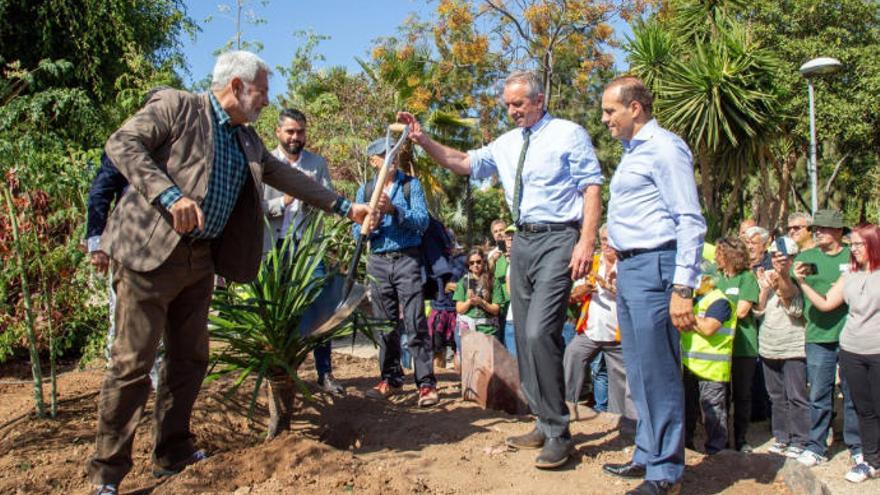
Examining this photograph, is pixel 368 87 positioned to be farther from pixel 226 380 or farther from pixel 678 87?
pixel 226 380

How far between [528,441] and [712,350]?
209 cm

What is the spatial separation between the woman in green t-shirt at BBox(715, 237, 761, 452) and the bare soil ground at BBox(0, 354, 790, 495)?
1616 mm

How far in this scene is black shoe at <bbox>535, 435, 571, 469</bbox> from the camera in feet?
12.1

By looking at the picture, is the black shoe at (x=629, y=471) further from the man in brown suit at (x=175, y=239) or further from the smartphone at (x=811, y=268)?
the smartphone at (x=811, y=268)

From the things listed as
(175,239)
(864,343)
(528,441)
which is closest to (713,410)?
(864,343)

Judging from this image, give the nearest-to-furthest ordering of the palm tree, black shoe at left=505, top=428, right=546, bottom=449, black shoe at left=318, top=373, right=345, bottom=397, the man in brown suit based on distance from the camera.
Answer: the man in brown suit
black shoe at left=505, top=428, right=546, bottom=449
black shoe at left=318, top=373, right=345, bottom=397
the palm tree

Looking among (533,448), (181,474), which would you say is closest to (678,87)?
(533,448)

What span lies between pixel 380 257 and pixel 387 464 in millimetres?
1927

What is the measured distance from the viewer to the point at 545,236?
12.7ft

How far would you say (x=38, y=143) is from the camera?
4.58 m

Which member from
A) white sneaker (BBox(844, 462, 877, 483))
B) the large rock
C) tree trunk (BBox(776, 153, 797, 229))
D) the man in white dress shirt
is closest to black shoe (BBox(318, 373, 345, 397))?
the man in white dress shirt

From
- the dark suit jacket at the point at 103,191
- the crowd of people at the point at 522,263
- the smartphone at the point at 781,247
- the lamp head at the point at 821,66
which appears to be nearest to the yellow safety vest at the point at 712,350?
the crowd of people at the point at 522,263

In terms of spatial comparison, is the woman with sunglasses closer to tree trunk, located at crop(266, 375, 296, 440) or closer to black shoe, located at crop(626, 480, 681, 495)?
black shoe, located at crop(626, 480, 681, 495)

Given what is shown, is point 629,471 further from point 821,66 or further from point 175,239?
point 821,66
